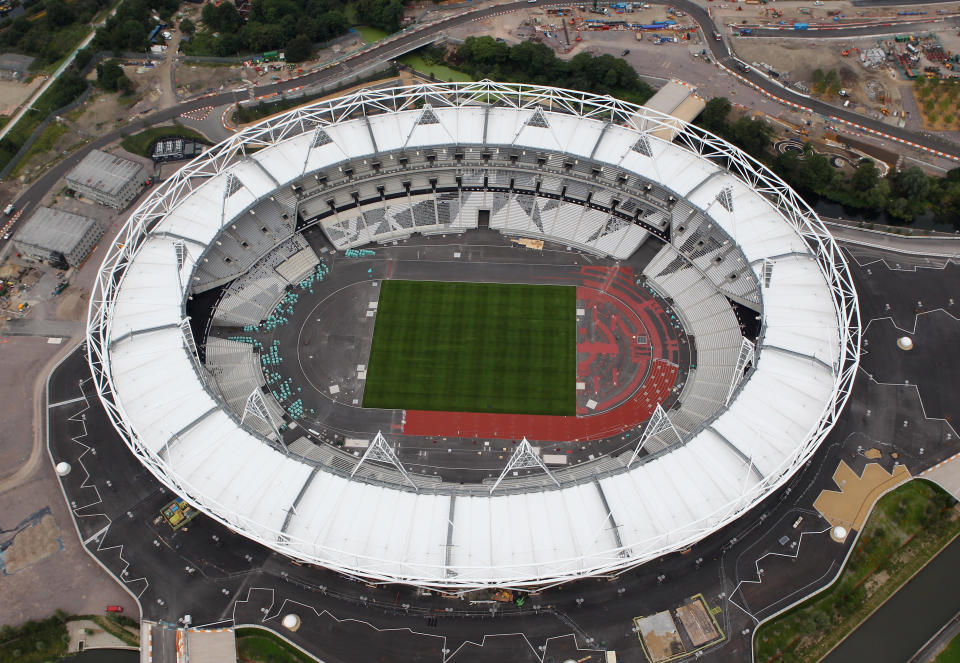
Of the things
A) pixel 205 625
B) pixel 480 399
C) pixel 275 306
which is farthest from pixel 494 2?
pixel 205 625

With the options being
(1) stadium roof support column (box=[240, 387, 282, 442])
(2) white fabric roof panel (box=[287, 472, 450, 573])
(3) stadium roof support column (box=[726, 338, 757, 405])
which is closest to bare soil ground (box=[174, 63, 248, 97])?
(1) stadium roof support column (box=[240, 387, 282, 442])

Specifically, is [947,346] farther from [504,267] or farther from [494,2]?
[494,2]

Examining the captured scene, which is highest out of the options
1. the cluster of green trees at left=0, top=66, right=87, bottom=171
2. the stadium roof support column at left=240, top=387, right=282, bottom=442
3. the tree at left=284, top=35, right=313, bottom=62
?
the tree at left=284, top=35, right=313, bottom=62

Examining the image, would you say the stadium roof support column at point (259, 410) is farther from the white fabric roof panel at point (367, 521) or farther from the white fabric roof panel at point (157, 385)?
the white fabric roof panel at point (367, 521)

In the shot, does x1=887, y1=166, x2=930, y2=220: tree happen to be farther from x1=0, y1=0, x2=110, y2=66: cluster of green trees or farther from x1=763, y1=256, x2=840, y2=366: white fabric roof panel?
x1=0, y1=0, x2=110, y2=66: cluster of green trees

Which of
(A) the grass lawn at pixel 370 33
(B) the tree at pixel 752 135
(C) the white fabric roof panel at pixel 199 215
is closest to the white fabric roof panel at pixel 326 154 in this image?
(C) the white fabric roof panel at pixel 199 215

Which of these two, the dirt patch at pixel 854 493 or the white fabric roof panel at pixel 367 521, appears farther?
the dirt patch at pixel 854 493

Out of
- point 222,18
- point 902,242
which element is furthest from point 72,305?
point 902,242
